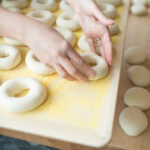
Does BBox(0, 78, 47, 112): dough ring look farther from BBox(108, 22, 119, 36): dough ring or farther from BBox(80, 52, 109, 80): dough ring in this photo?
BBox(108, 22, 119, 36): dough ring

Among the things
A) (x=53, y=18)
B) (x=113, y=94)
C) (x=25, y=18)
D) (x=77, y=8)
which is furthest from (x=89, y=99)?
(x=53, y=18)

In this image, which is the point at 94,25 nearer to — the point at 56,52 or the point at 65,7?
the point at 56,52

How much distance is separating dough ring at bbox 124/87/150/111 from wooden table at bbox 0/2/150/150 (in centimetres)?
3

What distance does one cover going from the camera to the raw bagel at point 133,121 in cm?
92

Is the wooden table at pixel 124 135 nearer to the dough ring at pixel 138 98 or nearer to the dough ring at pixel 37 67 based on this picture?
the dough ring at pixel 138 98

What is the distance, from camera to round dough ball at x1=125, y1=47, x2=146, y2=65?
1.26 m

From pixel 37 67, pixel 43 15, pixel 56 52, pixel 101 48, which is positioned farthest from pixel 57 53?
pixel 43 15

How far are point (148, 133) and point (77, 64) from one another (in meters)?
0.50

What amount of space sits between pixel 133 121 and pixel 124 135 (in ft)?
0.24

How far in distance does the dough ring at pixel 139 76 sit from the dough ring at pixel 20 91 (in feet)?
1.87

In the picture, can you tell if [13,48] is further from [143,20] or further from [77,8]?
[143,20]

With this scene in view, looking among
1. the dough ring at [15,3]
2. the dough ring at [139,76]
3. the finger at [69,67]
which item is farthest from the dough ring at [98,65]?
the dough ring at [15,3]

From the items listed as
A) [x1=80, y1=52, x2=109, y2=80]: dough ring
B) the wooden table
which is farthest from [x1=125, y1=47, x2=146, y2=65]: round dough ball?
[x1=80, y1=52, x2=109, y2=80]: dough ring

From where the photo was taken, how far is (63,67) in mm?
669
